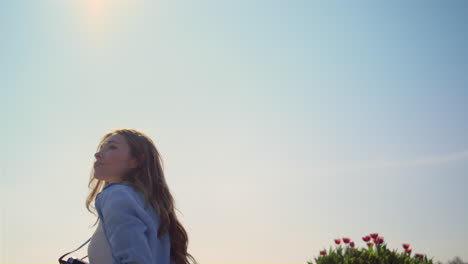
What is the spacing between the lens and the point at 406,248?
7.58 m

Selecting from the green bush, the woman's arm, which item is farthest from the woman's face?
the green bush

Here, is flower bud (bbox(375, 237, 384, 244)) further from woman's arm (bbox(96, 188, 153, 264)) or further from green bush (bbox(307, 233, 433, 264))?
woman's arm (bbox(96, 188, 153, 264))

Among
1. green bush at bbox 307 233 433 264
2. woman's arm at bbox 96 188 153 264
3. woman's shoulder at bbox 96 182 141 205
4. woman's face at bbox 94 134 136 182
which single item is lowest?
green bush at bbox 307 233 433 264

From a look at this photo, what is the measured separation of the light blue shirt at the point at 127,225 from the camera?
2.87 m

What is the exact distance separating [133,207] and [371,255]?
5.50 meters

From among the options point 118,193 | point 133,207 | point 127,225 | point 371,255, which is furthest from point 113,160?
point 371,255

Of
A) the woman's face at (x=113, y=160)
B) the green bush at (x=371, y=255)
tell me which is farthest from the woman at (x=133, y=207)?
the green bush at (x=371, y=255)

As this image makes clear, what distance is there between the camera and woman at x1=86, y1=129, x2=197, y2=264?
2.91m

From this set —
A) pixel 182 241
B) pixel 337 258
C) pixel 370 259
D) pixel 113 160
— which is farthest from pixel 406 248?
pixel 113 160

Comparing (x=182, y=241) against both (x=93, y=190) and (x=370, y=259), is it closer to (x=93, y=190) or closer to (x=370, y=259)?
(x=93, y=190)

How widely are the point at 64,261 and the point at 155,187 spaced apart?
922 mm

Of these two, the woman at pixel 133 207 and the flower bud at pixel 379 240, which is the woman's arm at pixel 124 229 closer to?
the woman at pixel 133 207

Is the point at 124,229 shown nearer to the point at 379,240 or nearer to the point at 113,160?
the point at 113,160

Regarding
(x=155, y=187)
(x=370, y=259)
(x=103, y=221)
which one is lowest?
(x=370, y=259)
